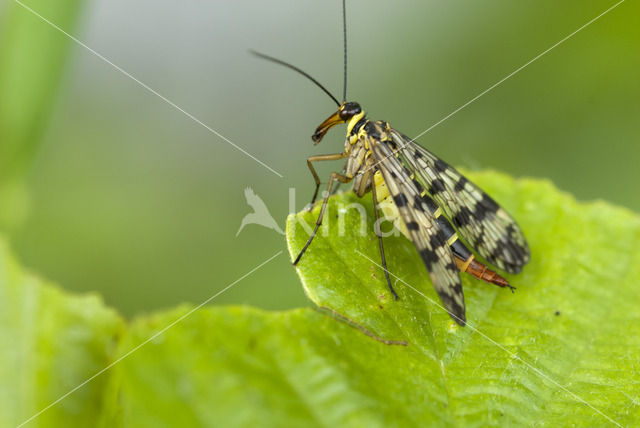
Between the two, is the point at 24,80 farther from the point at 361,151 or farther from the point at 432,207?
the point at 432,207

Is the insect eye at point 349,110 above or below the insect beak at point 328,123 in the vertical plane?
above

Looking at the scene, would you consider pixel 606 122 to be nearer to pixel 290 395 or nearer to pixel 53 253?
pixel 290 395

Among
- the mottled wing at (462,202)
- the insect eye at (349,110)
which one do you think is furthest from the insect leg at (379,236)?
the insect eye at (349,110)

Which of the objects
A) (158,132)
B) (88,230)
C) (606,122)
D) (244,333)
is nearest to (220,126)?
(158,132)

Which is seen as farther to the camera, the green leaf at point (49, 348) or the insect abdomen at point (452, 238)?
the insect abdomen at point (452, 238)

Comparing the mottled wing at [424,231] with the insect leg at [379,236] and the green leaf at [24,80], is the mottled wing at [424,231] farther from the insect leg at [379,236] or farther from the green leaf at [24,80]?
the green leaf at [24,80]

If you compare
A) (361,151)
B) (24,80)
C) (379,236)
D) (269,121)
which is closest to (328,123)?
(361,151)
